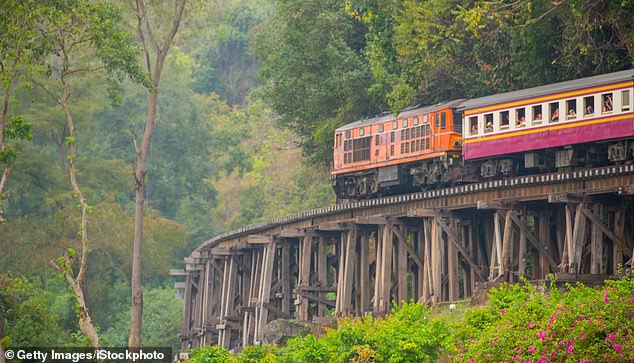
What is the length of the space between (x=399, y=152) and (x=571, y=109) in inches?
357

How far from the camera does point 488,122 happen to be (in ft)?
120

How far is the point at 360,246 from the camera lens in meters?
39.6

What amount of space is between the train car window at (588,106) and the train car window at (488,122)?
404 centimetres

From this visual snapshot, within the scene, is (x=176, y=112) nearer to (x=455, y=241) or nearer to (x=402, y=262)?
(x=402, y=262)

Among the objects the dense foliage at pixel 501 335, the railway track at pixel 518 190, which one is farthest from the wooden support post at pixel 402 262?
the dense foliage at pixel 501 335

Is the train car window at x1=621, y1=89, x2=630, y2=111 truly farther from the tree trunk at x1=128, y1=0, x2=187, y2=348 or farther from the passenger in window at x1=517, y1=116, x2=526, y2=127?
the tree trunk at x1=128, y1=0, x2=187, y2=348

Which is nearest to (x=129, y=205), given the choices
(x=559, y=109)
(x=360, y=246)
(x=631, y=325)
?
(x=360, y=246)

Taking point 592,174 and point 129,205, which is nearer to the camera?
point 592,174

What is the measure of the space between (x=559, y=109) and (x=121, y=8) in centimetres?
2346

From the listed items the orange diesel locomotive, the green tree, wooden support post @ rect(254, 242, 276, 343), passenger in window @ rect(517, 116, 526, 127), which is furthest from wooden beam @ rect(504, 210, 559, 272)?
the green tree

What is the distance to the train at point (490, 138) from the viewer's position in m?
32.3

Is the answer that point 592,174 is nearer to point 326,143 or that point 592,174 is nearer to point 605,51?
point 605,51

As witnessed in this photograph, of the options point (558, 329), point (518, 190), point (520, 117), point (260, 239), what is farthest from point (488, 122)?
point (558, 329)

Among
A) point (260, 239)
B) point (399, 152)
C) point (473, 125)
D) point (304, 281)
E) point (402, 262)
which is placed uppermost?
point (473, 125)
